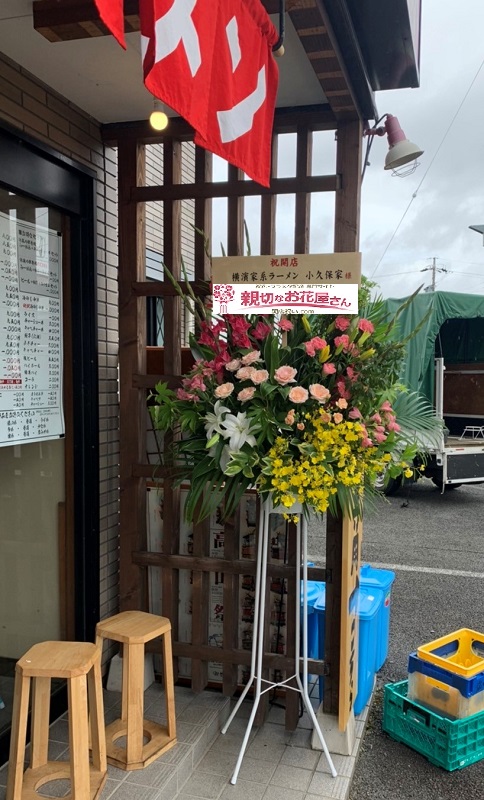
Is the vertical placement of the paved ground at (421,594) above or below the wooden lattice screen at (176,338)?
below

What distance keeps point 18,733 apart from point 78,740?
0.21 meters

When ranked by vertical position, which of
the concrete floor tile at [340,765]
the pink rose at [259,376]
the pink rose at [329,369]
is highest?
the pink rose at [329,369]

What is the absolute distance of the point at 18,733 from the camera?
2045 millimetres

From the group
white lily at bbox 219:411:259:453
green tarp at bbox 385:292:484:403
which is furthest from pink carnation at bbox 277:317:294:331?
green tarp at bbox 385:292:484:403

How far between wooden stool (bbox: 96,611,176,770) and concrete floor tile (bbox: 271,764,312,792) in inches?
18.0

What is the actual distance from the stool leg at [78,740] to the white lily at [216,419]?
3.15 feet

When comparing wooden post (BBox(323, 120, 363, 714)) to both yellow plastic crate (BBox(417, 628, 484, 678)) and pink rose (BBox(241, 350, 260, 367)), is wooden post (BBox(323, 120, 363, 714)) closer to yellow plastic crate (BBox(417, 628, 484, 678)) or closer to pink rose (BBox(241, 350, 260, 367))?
yellow plastic crate (BBox(417, 628, 484, 678))

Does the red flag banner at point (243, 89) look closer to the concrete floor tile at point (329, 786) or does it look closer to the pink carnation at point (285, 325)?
the pink carnation at point (285, 325)

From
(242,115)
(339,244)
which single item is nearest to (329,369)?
(339,244)

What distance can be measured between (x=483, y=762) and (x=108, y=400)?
98.1 inches

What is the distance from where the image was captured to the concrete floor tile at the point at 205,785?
2.41 metres

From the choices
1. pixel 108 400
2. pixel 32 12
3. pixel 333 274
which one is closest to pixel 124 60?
pixel 32 12

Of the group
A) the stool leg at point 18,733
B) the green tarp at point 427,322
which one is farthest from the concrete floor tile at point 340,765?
the green tarp at point 427,322

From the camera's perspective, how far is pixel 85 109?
9.38 feet
